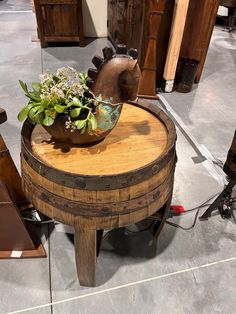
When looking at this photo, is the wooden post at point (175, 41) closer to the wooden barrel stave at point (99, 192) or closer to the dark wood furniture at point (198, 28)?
the dark wood furniture at point (198, 28)

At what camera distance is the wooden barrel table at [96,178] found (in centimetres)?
91

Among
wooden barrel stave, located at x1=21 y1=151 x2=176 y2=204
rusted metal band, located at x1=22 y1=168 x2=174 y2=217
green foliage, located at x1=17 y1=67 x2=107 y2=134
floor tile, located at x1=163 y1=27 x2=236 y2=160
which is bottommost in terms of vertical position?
floor tile, located at x1=163 y1=27 x2=236 y2=160

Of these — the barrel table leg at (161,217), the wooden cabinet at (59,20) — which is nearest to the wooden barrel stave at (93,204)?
the barrel table leg at (161,217)

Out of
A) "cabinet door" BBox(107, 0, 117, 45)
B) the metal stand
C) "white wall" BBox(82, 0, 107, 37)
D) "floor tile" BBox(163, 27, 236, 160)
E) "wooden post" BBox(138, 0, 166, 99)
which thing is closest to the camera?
the metal stand

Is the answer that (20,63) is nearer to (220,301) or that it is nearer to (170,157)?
(170,157)

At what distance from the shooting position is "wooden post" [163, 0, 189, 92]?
8.59 feet

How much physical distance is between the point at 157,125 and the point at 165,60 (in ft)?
7.10

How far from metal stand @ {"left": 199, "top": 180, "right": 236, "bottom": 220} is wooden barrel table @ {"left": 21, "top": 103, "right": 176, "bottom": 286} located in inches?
23.2

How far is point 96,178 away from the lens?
34.7 inches

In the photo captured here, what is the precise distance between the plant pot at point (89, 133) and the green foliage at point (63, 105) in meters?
0.02

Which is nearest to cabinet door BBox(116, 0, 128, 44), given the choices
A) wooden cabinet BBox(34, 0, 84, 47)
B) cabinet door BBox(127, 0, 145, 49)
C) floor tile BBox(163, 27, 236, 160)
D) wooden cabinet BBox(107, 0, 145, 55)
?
wooden cabinet BBox(107, 0, 145, 55)

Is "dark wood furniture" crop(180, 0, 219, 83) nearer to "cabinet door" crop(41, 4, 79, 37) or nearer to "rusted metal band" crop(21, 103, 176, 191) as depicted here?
"cabinet door" crop(41, 4, 79, 37)

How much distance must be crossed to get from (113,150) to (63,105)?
0.25 metres

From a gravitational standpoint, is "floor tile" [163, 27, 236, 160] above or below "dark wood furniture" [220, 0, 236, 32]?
below
